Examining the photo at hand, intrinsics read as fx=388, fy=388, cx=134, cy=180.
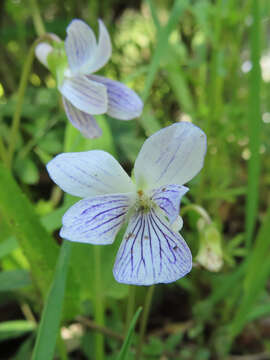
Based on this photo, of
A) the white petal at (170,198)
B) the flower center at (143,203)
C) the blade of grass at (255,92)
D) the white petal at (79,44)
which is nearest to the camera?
the white petal at (170,198)

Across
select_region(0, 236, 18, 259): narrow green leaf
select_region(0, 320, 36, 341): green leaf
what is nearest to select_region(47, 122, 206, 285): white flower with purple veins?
select_region(0, 236, 18, 259): narrow green leaf

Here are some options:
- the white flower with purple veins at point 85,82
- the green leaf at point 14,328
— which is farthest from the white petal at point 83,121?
the green leaf at point 14,328

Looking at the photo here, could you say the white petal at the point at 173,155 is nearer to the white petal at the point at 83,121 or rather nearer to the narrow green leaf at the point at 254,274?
the white petal at the point at 83,121

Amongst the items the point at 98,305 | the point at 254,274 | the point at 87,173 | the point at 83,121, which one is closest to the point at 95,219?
the point at 87,173

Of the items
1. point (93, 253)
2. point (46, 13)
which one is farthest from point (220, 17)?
point (46, 13)

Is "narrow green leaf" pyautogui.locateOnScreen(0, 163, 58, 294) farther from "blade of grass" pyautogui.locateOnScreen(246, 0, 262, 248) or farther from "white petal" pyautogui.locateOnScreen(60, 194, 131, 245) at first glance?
"blade of grass" pyautogui.locateOnScreen(246, 0, 262, 248)

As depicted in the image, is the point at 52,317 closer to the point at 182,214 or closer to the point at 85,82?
the point at 182,214
